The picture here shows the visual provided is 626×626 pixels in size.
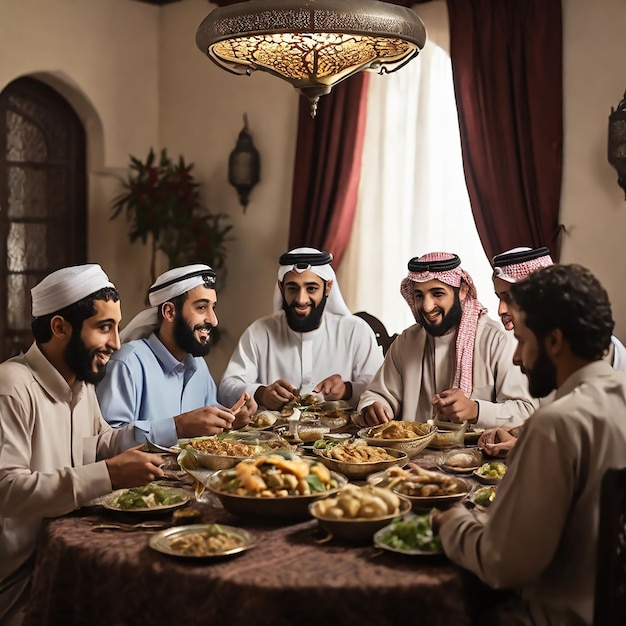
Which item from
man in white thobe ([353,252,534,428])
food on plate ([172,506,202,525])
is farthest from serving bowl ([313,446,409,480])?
man in white thobe ([353,252,534,428])

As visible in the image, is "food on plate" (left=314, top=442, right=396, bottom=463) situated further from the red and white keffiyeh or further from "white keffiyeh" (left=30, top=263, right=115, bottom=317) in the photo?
the red and white keffiyeh

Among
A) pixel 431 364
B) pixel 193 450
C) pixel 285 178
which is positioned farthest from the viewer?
pixel 285 178

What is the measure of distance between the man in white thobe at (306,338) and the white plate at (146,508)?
2400 millimetres

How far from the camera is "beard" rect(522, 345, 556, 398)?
229 cm

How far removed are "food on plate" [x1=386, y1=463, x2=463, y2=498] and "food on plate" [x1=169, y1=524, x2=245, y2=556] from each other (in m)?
0.58

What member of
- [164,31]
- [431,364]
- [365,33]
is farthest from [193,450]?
[164,31]

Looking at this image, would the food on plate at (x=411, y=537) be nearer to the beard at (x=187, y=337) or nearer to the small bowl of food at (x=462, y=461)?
the small bowl of food at (x=462, y=461)

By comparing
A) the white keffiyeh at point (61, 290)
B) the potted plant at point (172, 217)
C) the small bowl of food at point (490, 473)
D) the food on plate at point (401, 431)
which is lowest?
the small bowl of food at point (490, 473)

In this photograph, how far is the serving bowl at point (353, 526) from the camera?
7.77ft

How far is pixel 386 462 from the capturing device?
301cm

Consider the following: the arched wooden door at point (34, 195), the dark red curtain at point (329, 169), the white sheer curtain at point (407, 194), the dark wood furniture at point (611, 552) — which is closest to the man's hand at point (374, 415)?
the dark wood furniture at point (611, 552)

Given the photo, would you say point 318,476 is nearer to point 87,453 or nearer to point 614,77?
point 87,453

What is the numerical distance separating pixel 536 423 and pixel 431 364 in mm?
2425

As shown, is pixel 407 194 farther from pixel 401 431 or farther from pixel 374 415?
pixel 401 431
